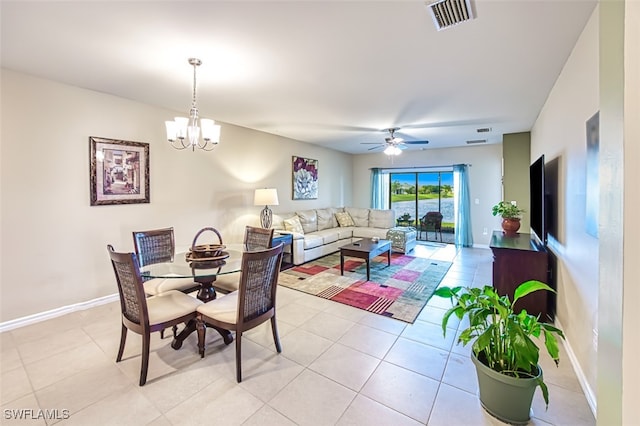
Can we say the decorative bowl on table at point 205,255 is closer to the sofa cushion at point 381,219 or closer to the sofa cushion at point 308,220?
the sofa cushion at point 308,220

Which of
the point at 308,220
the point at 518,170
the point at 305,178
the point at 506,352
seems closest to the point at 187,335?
the point at 506,352

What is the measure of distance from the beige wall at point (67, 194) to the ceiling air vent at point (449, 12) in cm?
363

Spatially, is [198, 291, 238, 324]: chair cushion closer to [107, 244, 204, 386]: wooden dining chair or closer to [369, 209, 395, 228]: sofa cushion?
[107, 244, 204, 386]: wooden dining chair

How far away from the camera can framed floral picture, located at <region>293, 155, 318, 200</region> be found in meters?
6.46

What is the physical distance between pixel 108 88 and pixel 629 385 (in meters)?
4.47

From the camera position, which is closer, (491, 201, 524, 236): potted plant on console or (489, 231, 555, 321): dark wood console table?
(489, 231, 555, 321): dark wood console table

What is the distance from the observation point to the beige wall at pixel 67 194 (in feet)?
9.16

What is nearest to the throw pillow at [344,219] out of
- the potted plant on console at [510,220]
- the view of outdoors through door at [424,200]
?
the view of outdoors through door at [424,200]

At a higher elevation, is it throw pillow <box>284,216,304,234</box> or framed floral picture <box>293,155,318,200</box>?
framed floral picture <box>293,155,318,200</box>

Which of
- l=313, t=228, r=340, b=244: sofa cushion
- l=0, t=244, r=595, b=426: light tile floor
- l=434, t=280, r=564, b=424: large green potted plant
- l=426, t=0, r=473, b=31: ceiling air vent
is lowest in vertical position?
l=0, t=244, r=595, b=426: light tile floor

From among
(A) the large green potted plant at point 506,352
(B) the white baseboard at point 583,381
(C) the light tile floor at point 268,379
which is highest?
(A) the large green potted plant at point 506,352

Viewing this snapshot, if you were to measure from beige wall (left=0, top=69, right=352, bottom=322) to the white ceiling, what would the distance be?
0.24m

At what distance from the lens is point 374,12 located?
186 centimetres

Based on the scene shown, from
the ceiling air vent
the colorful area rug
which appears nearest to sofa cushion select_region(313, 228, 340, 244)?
the colorful area rug
